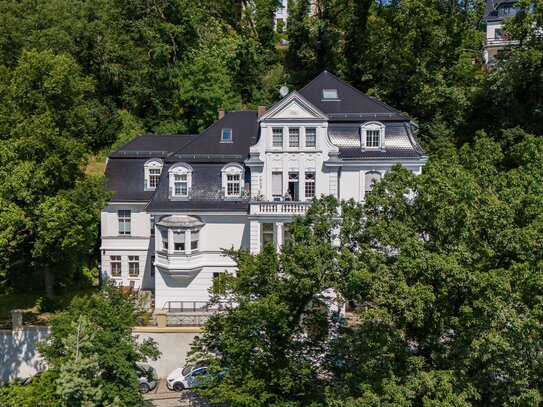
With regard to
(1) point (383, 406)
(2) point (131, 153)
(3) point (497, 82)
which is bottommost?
(1) point (383, 406)

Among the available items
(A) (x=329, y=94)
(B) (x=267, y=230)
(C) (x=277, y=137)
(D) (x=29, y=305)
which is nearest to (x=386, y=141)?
(A) (x=329, y=94)

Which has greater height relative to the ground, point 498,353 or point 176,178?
point 176,178

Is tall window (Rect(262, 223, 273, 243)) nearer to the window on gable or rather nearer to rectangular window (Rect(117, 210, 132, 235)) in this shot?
the window on gable

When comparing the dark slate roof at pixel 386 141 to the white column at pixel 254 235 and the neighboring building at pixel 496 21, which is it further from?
the neighboring building at pixel 496 21

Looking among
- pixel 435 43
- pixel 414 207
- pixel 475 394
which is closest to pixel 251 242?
pixel 414 207

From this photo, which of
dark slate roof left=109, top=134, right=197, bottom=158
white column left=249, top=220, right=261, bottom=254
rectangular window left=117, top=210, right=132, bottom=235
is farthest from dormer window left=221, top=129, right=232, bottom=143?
rectangular window left=117, top=210, right=132, bottom=235

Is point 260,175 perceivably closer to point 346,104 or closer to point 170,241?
point 170,241

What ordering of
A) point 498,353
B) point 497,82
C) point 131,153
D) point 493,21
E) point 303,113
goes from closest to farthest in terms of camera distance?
point 498,353 → point 303,113 → point 131,153 → point 497,82 → point 493,21

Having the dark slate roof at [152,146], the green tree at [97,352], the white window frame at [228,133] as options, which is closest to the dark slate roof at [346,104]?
the white window frame at [228,133]

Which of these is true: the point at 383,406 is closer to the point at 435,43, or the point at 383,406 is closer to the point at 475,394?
the point at 475,394
